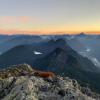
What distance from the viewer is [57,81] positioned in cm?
8150

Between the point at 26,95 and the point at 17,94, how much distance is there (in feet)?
8.10

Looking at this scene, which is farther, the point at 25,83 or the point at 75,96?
the point at 25,83

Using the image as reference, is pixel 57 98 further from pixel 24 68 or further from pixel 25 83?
pixel 24 68

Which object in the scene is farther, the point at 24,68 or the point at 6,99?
the point at 24,68

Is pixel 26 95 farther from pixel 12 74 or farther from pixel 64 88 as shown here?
pixel 12 74

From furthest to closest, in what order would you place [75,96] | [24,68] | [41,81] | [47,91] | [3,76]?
[24,68], [3,76], [41,81], [47,91], [75,96]

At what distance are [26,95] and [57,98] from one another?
6.92m

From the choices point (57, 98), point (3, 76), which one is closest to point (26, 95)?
point (57, 98)

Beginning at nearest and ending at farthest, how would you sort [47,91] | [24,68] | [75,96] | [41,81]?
[75,96], [47,91], [41,81], [24,68]

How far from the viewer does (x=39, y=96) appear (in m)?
69.3

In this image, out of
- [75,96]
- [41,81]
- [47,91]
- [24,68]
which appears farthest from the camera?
[24,68]

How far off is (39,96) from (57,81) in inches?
→ 516

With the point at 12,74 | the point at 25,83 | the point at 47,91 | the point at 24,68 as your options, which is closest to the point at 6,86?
the point at 25,83

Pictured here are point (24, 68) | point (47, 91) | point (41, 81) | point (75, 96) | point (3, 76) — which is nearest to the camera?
point (75, 96)
